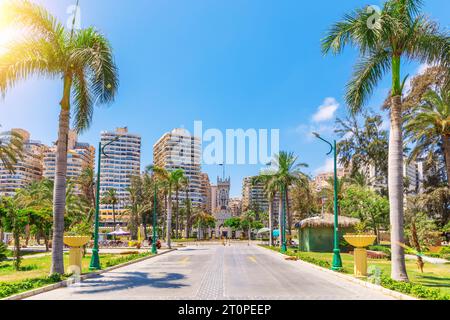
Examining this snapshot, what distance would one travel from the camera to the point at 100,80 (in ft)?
59.4

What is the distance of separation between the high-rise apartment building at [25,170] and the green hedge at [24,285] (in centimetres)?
16554

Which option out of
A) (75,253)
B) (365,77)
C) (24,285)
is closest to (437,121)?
(365,77)

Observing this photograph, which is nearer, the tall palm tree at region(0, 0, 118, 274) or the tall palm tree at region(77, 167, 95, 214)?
the tall palm tree at region(0, 0, 118, 274)

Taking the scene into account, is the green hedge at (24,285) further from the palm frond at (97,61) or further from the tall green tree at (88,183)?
the tall green tree at (88,183)

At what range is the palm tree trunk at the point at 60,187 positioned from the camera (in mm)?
16797

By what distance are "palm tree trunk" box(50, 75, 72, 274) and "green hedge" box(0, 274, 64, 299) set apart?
3.90ft

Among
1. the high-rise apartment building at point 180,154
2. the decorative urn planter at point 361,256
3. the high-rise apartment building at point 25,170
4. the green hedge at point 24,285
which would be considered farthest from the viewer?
the high-rise apartment building at point 180,154

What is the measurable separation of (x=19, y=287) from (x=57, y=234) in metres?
3.99

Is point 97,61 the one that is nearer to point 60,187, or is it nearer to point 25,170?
point 60,187

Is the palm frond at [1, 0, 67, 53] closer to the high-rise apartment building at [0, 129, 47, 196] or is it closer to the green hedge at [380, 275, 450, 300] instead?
the green hedge at [380, 275, 450, 300]

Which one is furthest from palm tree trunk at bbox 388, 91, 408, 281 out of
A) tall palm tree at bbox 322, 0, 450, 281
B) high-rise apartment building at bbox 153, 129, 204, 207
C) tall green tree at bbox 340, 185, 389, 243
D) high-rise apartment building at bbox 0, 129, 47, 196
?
high-rise apartment building at bbox 0, 129, 47, 196

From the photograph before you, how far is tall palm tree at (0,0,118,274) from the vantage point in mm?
16219

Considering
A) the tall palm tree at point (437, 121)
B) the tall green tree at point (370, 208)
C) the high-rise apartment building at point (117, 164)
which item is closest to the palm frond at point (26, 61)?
the tall palm tree at point (437, 121)
